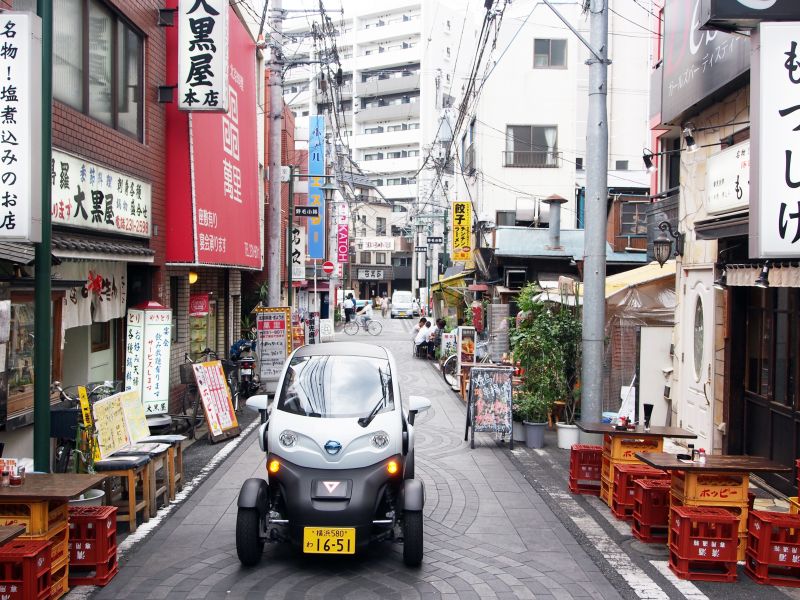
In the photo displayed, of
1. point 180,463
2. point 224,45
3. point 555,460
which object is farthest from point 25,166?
point 555,460

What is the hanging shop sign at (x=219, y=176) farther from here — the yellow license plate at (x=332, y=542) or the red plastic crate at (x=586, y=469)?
the yellow license plate at (x=332, y=542)

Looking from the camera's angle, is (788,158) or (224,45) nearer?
(788,158)

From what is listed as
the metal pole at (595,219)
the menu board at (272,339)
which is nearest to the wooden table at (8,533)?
the metal pole at (595,219)

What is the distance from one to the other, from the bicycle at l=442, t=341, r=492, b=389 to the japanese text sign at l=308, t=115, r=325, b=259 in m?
15.1

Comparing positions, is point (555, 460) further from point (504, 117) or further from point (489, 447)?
point (504, 117)

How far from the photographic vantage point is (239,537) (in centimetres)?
686

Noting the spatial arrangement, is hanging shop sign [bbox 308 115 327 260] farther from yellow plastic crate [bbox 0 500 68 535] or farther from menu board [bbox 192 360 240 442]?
yellow plastic crate [bbox 0 500 68 535]

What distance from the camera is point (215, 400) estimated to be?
43.7ft

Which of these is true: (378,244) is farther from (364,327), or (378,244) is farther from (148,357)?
(148,357)

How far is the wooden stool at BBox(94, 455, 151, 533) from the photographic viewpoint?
7.96m

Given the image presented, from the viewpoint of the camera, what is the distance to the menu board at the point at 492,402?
13.1 metres

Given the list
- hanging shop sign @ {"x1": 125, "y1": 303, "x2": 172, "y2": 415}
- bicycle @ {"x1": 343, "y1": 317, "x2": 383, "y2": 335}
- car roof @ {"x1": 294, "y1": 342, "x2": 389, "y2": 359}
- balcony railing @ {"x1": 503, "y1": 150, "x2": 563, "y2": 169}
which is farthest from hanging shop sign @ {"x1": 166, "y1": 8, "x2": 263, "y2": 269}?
bicycle @ {"x1": 343, "y1": 317, "x2": 383, "y2": 335}

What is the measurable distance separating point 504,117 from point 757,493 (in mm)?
22768

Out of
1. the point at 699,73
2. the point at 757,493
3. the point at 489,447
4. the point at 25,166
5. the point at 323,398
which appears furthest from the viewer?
the point at 489,447
